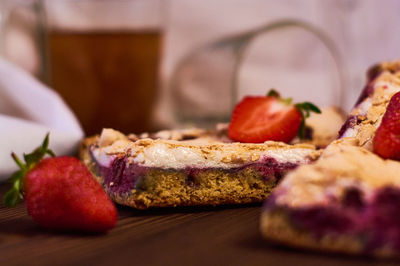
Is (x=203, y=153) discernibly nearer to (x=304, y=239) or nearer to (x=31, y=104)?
A: (x=304, y=239)

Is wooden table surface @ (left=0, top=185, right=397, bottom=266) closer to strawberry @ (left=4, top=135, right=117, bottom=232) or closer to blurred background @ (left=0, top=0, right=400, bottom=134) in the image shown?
strawberry @ (left=4, top=135, right=117, bottom=232)

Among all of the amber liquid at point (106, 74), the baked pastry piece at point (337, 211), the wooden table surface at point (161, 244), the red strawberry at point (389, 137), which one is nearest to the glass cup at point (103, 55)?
the amber liquid at point (106, 74)

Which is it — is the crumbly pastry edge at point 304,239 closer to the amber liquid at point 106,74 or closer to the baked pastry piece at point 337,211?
the baked pastry piece at point 337,211

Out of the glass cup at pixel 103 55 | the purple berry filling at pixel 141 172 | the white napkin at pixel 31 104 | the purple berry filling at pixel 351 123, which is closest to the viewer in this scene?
the purple berry filling at pixel 141 172

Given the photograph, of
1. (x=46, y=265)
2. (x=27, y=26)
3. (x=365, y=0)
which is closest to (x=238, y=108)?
(x=46, y=265)

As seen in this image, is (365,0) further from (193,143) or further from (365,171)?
(365,171)

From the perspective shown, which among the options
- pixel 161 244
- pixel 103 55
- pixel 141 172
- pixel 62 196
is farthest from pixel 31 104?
pixel 161 244
